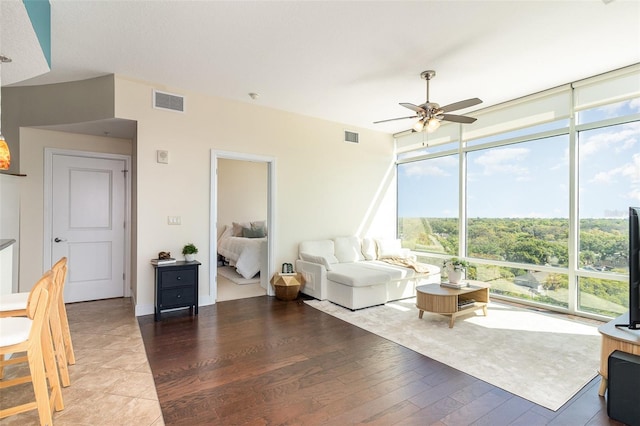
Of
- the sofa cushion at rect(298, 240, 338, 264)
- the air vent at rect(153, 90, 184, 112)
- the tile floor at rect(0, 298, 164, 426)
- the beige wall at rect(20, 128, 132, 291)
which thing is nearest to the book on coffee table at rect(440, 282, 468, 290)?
the sofa cushion at rect(298, 240, 338, 264)

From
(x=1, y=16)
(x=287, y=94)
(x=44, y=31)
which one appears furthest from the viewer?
(x=287, y=94)

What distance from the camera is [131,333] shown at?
353 cm

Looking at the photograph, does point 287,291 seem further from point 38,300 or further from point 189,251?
Answer: point 38,300

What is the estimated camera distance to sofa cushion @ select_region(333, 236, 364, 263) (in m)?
5.68

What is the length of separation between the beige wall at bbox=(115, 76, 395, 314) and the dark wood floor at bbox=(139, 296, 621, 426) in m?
1.39

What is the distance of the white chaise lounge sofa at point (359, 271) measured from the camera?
14.9ft

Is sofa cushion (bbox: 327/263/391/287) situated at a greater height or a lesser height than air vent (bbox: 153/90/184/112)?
lesser

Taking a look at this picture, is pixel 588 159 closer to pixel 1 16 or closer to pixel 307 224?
pixel 307 224

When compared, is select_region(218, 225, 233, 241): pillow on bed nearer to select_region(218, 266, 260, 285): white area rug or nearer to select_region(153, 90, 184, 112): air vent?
select_region(218, 266, 260, 285): white area rug

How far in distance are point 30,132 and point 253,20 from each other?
374 cm

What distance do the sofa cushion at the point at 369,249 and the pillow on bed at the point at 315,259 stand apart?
1.16 m

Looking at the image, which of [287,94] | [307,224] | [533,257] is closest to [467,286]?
[533,257]

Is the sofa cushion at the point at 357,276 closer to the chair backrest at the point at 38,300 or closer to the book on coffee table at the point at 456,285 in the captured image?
the book on coffee table at the point at 456,285

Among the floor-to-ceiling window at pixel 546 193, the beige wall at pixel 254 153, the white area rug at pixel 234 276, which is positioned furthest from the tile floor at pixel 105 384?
the floor-to-ceiling window at pixel 546 193
